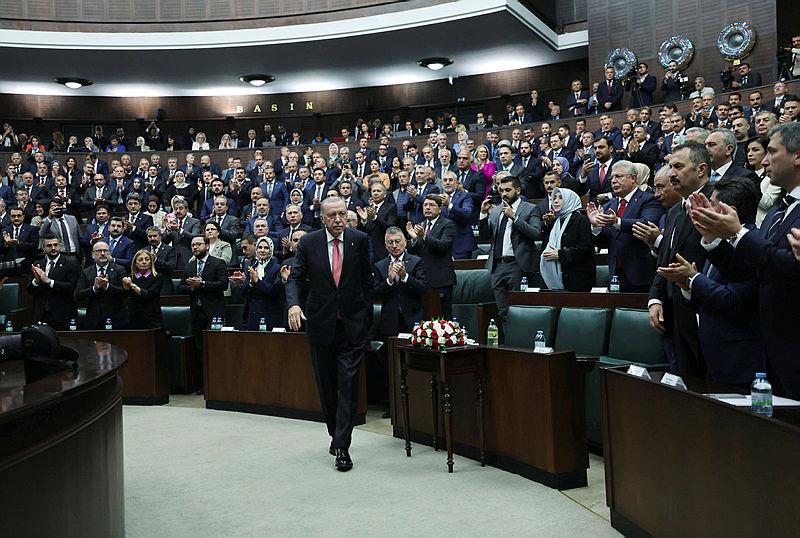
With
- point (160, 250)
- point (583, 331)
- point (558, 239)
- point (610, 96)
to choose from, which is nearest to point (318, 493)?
point (583, 331)

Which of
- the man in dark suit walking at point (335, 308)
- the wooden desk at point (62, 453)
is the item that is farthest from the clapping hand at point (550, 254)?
the wooden desk at point (62, 453)

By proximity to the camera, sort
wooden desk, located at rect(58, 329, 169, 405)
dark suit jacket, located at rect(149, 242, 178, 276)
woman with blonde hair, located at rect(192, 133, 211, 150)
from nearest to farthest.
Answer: wooden desk, located at rect(58, 329, 169, 405), dark suit jacket, located at rect(149, 242, 178, 276), woman with blonde hair, located at rect(192, 133, 211, 150)

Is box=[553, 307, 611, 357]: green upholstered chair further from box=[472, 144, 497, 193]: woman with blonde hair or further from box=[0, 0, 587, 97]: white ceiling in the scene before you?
box=[0, 0, 587, 97]: white ceiling

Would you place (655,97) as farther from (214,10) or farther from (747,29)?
(214,10)

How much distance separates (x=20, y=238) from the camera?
8.67 m

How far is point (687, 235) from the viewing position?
3066mm

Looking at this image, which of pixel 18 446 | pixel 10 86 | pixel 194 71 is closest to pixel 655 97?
pixel 194 71

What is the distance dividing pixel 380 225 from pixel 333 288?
2.90m

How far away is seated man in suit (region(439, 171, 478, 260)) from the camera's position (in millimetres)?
6727

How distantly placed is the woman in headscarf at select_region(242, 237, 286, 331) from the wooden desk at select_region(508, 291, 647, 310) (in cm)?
214

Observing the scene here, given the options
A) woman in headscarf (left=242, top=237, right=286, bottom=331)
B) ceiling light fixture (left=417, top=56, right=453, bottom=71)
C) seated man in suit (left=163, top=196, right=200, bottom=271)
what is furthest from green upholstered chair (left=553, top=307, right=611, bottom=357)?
ceiling light fixture (left=417, top=56, right=453, bottom=71)

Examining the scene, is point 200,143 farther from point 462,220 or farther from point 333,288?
point 333,288

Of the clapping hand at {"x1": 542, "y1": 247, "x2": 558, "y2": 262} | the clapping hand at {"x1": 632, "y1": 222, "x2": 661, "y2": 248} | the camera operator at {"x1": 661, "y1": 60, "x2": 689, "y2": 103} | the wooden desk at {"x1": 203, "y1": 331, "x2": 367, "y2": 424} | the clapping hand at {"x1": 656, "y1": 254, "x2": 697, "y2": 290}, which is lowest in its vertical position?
the wooden desk at {"x1": 203, "y1": 331, "x2": 367, "y2": 424}

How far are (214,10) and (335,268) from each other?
1151cm
